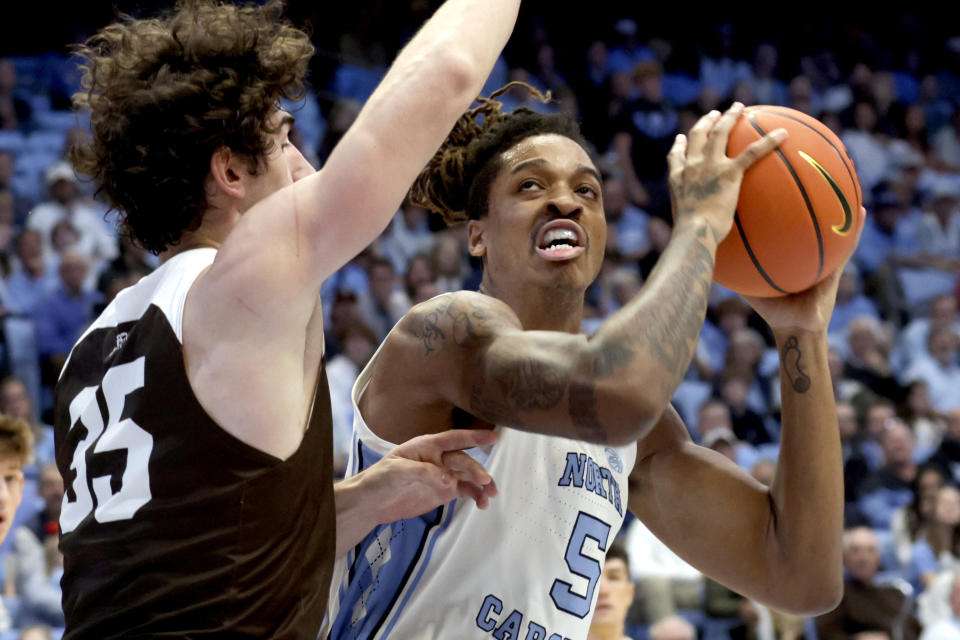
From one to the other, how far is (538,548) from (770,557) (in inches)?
28.4

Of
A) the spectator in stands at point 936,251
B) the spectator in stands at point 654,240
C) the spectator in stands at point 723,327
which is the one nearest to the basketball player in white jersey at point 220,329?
the spectator in stands at point 723,327

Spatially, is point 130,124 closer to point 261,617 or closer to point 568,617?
point 261,617

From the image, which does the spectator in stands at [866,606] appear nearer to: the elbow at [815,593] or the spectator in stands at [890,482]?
the spectator in stands at [890,482]

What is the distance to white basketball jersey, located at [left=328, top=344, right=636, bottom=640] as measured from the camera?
9.03 ft

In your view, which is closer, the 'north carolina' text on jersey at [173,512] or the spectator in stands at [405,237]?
the 'north carolina' text on jersey at [173,512]

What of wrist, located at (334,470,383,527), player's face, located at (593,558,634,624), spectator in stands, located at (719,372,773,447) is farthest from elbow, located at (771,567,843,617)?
spectator in stands, located at (719,372,773,447)

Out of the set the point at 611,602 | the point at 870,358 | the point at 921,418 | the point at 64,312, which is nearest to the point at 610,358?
the point at 611,602

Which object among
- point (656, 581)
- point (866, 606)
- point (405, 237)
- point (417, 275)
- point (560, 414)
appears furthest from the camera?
point (405, 237)

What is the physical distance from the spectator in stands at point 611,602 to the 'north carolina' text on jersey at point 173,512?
11.7 feet

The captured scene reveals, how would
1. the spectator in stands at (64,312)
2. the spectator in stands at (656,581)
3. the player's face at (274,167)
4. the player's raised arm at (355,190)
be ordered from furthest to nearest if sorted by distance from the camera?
the spectator in stands at (64,312), the spectator in stands at (656,581), the player's face at (274,167), the player's raised arm at (355,190)

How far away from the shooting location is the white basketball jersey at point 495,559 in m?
2.75

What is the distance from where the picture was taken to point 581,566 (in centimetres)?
286

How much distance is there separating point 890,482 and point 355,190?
7.89 metres

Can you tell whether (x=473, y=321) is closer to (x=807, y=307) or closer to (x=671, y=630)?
(x=807, y=307)
